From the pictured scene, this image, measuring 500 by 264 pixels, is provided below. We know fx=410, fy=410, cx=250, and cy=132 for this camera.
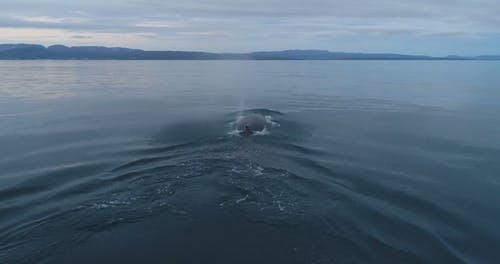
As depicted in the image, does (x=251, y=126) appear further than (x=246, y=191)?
Yes

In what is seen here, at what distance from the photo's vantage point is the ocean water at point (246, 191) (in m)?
20.9

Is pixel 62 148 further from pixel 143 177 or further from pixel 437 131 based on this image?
pixel 437 131

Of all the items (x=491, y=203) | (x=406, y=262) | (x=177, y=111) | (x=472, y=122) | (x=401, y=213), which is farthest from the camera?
(x=177, y=111)

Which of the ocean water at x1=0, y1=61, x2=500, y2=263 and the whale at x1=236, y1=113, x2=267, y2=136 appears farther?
the whale at x1=236, y1=113, x2=267, y2=136

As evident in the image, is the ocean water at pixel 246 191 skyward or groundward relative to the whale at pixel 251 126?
groundward

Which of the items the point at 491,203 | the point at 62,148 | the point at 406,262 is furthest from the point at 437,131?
the point at 62,148

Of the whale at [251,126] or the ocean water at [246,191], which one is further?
the whale at [251,126]

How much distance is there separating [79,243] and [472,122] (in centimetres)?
5273

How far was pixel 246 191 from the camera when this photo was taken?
87.9 feet

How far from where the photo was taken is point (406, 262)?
20.0 m

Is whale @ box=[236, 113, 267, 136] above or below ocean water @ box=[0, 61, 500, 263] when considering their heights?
above

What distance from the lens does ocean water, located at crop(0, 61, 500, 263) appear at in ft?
68.4

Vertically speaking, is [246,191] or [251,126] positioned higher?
[251,126]

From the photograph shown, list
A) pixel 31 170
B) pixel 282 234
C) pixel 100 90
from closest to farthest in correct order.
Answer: pixel 282 234 → pixel 31 170 → pixel 100 90
